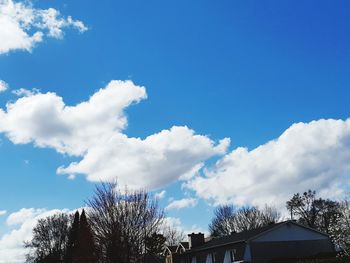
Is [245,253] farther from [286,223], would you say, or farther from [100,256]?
[100,256]

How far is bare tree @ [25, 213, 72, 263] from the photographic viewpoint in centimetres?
8106

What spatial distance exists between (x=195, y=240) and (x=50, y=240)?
35.5 m

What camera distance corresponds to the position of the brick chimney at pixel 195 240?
6211 centimetres

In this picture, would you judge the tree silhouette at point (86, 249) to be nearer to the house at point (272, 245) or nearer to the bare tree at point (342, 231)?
the house at point (272, 245)

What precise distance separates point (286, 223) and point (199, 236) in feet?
56.2

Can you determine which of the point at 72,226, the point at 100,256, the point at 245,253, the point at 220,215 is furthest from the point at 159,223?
the point at 220,215

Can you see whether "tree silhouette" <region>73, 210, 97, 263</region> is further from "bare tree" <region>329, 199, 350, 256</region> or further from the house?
"bare tree" <region>329, 199, 350, 256</region>

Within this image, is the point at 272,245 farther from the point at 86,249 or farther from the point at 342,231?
A: the point at 342,231

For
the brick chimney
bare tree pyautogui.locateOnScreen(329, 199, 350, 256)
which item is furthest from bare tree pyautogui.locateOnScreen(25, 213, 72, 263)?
bare tree pyautogui.locateOnScreen(329, 199, 350, 256)

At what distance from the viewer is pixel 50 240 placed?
83688 millimetres

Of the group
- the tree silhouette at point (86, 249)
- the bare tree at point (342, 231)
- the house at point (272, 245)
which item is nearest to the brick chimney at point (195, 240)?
the house at point (272, 245)

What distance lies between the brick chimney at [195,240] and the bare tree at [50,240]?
103ft

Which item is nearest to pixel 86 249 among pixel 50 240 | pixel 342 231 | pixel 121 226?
pixel 121 226

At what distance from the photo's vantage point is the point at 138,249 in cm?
3434
